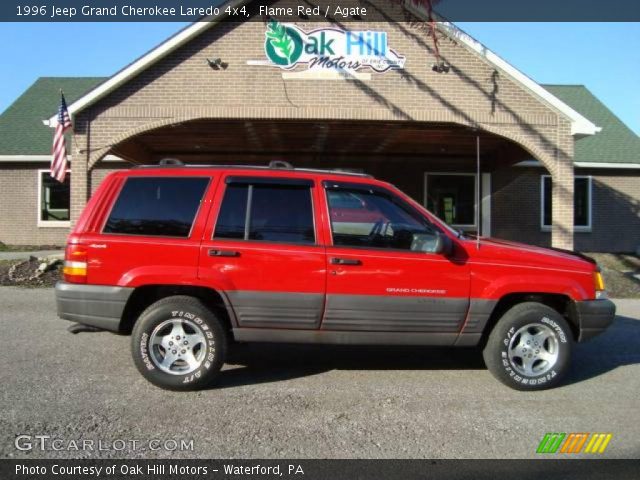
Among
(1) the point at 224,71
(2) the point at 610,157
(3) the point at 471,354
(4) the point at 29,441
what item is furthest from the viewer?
(2) the point at 610,157

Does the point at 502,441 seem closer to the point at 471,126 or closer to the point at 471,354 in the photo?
the point at 471,354

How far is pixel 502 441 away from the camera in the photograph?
12.9 ft

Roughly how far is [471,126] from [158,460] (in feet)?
30.6

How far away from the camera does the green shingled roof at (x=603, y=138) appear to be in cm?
1770

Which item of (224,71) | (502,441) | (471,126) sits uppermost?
(224,71)

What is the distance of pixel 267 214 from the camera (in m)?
4.93

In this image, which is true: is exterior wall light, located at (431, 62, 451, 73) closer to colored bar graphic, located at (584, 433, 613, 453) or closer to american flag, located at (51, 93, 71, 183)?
american flag, located at (51, 93, 71, 183)

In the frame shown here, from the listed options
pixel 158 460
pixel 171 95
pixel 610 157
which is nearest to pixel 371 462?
pixel 158 460

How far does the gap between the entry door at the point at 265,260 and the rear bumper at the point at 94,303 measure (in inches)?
29.8

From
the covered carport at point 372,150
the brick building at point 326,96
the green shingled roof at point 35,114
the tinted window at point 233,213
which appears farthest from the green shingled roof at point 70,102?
the tinted window at point 233,213

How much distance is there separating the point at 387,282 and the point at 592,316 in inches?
76.0

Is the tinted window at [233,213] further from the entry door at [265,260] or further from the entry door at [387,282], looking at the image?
the entry door at [387,282]
